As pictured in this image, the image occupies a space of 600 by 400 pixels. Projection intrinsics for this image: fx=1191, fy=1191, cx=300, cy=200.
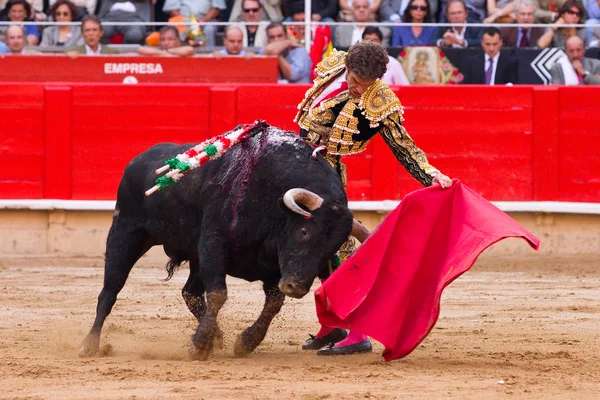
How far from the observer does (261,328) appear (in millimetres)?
4891

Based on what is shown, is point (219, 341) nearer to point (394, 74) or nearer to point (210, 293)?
point (210, 293)

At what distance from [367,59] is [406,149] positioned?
0.45 meters

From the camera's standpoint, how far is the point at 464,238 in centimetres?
458

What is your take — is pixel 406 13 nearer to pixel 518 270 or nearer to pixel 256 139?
pixel 518 270

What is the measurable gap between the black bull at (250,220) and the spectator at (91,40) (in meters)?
4.06

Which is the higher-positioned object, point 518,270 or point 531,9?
point 531,9

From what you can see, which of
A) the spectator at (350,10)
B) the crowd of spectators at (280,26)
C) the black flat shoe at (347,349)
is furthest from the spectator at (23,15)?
the black flat shoe at (347,349)

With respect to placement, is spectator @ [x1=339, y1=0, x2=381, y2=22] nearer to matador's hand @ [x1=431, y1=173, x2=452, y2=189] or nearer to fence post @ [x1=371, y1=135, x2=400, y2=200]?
fence post @ [x1=371, y1=135, x2=400, y2=200]

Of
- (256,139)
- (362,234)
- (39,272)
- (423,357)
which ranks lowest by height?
(39,272)

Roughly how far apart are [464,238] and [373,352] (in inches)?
30.3

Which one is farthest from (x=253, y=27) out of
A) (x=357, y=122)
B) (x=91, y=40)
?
(x=357, y=122)

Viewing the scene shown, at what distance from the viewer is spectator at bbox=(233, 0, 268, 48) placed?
9.27m

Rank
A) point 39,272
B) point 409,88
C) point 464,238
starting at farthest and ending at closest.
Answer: point 409,88
point 39,272
point 464,238

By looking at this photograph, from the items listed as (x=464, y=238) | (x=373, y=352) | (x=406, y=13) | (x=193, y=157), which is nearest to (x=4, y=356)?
(x=193, y=157)
